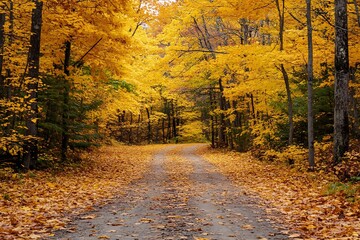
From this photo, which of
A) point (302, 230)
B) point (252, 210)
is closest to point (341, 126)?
point (252, 210)

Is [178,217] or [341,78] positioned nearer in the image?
[178,217]

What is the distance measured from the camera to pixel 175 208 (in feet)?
29.2

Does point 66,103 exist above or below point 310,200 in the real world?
above

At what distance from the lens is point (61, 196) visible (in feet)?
34.3

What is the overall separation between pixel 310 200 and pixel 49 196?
6731 millimetres

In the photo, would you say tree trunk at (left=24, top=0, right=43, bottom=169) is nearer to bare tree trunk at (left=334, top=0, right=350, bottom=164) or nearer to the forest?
the forest

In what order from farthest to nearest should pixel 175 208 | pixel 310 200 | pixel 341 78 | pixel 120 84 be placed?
pixel 120 84 → pixel 341 78 → pixel 310 200 → pixel 175 208

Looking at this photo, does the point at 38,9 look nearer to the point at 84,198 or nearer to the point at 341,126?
the point at 84,198

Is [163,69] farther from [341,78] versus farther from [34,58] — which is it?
[341,78]

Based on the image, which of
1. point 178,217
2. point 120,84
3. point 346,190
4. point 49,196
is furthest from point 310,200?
point 120,84

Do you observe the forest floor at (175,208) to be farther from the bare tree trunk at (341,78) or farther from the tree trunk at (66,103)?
the tree trunk at (66,103)

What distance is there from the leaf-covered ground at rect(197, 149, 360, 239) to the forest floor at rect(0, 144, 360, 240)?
17 millimetres

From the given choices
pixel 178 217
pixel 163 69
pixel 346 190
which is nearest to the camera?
A: pixel 178 217

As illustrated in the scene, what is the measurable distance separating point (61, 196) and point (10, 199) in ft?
4.34
